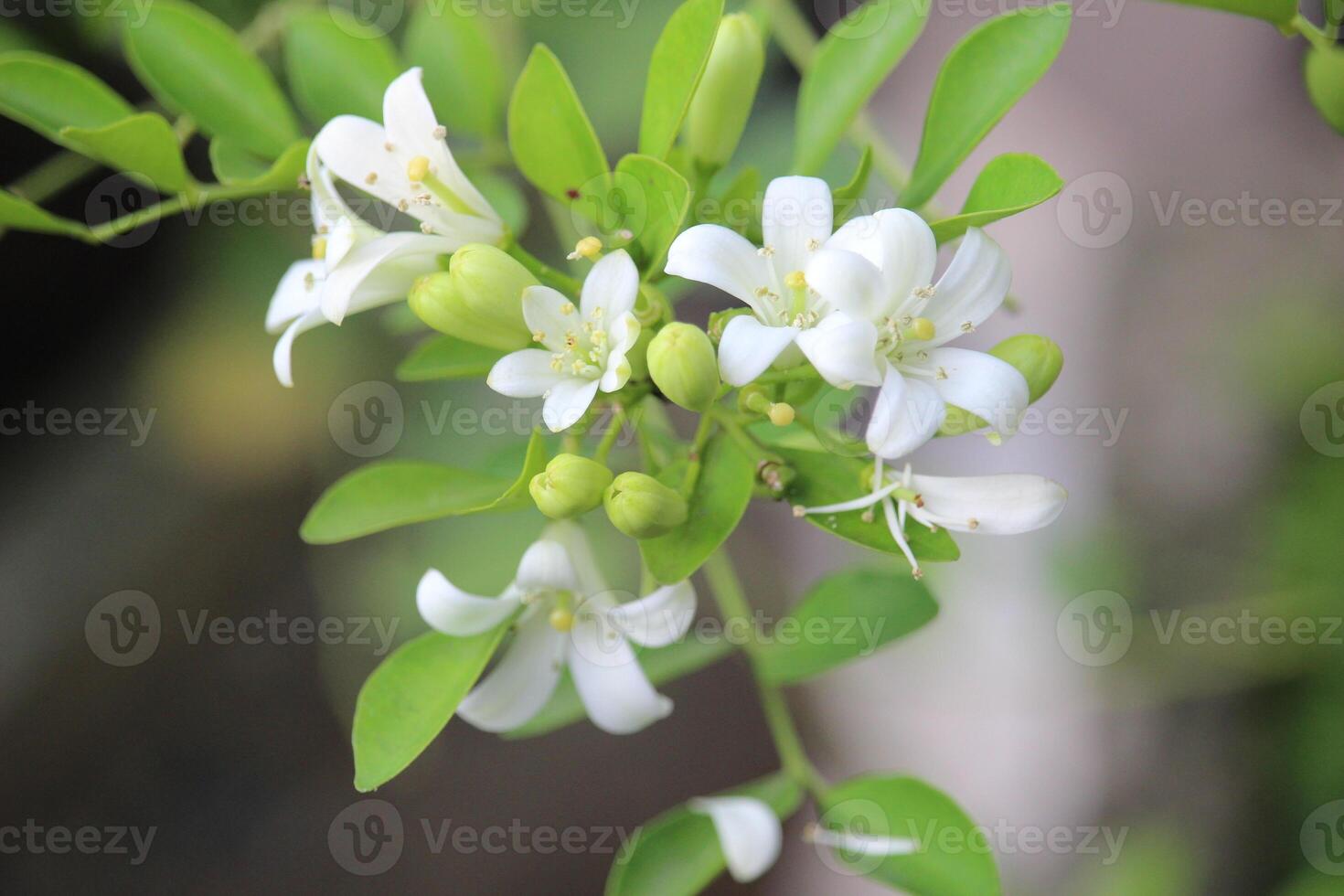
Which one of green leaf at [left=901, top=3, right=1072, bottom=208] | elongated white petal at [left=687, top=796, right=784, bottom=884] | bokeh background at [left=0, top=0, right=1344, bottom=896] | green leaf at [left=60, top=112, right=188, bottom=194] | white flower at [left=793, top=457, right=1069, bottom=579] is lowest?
bokeh background at [left=0, top=0, right=1344, bottom=896]

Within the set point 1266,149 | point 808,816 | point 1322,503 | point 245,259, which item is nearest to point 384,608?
point 245,259

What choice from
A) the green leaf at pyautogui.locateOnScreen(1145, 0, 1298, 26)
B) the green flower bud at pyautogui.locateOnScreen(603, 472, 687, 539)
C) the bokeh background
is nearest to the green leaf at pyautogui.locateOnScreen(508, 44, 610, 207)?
the green flower bud at pyautogui.locateOnScreen(603, 472, 687, 539)

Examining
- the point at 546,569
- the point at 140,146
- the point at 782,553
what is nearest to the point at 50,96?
the point at 140,146

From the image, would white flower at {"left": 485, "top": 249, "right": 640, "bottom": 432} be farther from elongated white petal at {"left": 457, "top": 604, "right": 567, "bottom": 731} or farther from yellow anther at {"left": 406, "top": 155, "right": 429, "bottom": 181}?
elongated white petal at {"left": 457, "top": 604, "right": 567, "bottom": 731}

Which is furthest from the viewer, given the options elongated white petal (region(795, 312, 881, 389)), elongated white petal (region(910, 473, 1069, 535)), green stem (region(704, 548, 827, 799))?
green stem (region(704, 548, 827, 799))

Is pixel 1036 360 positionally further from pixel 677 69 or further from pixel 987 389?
pixel 677 69
